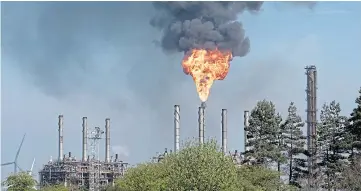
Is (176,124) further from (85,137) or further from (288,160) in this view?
(288,160)

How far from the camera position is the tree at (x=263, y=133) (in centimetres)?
6209

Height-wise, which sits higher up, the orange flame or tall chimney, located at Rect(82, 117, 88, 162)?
the orange flame

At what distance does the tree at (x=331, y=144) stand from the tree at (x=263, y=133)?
411cm

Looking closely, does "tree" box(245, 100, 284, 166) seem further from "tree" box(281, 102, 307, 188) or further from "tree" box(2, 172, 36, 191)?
"tree" box(2, 172, 36, 191)

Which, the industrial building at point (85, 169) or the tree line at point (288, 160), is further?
the industrial building at point (85, 169)

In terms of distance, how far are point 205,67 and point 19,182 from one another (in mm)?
25066

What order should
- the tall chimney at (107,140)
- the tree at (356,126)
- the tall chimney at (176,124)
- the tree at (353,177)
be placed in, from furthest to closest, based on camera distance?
1. the tall chimney at (107,140)
2. the tall chimney at (176,124)
3. the tree at (356,126)
4. the tree at (353,177)

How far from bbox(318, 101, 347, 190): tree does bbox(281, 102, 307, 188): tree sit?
2144 millimetres

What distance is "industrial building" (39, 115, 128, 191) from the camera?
297 feet

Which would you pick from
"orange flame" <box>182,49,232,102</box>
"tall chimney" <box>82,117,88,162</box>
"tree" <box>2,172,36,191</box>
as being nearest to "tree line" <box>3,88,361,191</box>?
"tree" <box>2,172,36,191</box>

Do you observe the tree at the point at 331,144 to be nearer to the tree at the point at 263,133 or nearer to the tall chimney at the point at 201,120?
the tree at the point at 263,133

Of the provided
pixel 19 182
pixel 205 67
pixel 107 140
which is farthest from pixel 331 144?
pixel 107 140

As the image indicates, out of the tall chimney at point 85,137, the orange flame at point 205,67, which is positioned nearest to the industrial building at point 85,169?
the tall chimney at point 85,137

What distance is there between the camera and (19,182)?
6219 cm
